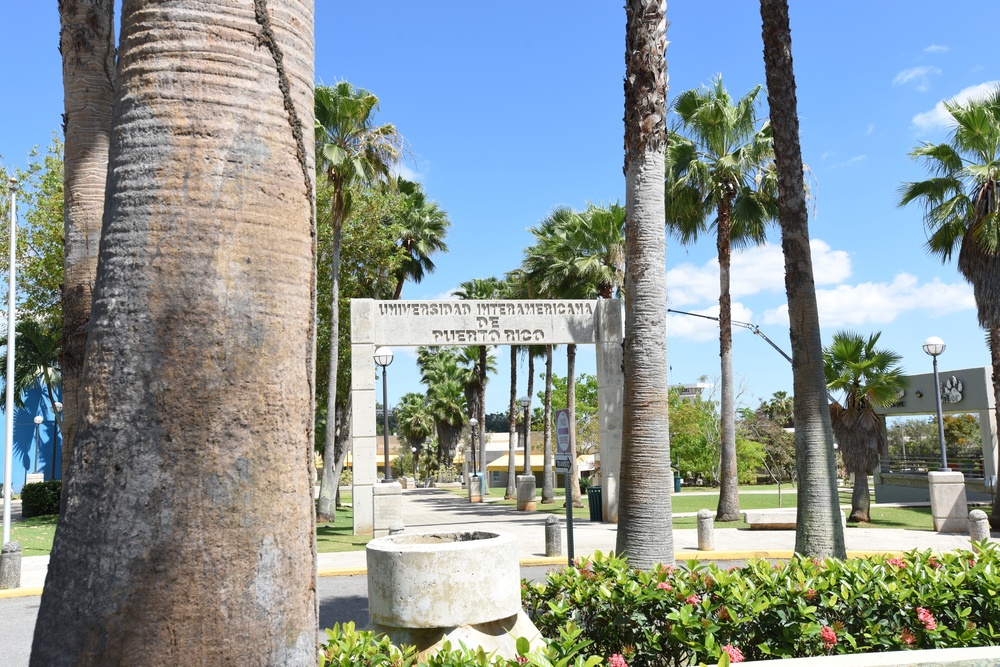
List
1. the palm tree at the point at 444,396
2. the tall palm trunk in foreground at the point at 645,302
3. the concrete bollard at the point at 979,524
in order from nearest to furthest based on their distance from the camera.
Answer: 1. the tall palm trunk in foreground at the point at 645,302
2. the concrete bollard at the point at 979,524
3. the palm tree at the point at 444,396

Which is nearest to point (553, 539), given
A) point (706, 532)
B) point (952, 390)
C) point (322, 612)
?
point (706, 532)

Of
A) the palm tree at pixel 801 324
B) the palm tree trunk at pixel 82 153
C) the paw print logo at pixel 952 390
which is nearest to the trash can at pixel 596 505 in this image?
the palm tree at pixel 801 324

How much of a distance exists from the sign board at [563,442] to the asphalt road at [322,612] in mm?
1384

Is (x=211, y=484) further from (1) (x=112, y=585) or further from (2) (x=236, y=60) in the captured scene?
(2) (x=236, y=60)

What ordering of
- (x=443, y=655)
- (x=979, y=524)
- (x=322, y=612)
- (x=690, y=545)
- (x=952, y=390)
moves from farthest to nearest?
(x=952, y=390) < (x=690, y=545) < (x=979, y=524) < (x=322, y=612) < (x=443, y=655)

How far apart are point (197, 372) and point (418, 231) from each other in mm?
32215

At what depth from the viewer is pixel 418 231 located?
112ft

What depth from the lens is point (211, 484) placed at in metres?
2.23

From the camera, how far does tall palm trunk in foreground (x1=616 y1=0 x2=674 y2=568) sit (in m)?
7.70

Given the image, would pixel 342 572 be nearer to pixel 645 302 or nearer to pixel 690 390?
pixel 645 302

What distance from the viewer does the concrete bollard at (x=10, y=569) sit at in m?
12.7

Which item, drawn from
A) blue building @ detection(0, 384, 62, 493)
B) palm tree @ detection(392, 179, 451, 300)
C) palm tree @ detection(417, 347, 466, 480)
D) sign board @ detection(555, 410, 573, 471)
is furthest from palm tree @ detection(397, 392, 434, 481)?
sign board @ detection(555, 410, 573, 471)

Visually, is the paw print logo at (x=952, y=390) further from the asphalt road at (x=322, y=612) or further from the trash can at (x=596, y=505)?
the asphalt road at (x=322, y=612)

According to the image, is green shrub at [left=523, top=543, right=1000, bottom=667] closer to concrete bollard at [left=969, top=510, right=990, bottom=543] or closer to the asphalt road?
the asphalt road
